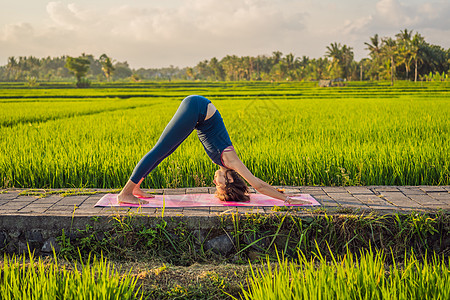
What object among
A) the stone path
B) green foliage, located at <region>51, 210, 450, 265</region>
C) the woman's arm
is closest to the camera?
green foliage, located at <region>51, 210, 450, 265</region>

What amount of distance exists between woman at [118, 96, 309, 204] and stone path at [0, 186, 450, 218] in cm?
15

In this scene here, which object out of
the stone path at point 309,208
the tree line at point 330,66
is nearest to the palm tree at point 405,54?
the tree line at point 330,66

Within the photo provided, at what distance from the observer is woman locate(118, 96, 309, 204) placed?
2.92 meters

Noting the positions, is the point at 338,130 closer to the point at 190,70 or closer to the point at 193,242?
the point at 193,242

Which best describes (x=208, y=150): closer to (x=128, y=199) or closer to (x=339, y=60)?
(x=128, y=199)

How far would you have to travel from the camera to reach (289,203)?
9.71ft

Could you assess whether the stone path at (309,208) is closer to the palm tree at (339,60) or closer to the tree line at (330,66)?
the tree line at (330,66)

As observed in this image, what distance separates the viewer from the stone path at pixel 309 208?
2822mm

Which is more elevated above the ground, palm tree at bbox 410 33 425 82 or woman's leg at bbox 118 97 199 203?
palm tree at bbox 410 33 425 82

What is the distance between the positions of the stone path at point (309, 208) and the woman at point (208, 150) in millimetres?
152

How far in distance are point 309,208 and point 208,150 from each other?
0.78 meters

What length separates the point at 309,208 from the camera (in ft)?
9.46

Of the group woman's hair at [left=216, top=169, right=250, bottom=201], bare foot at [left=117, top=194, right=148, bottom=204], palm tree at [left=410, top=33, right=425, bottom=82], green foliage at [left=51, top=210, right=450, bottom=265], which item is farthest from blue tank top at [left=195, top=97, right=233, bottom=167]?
palm tree at [left=410, top=33, right=425, bottom=82]

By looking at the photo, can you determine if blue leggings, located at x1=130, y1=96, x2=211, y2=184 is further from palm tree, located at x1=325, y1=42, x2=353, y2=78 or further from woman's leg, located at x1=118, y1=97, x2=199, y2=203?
palm tree, located at x1=325, y1=42, x2=353, y2=78
